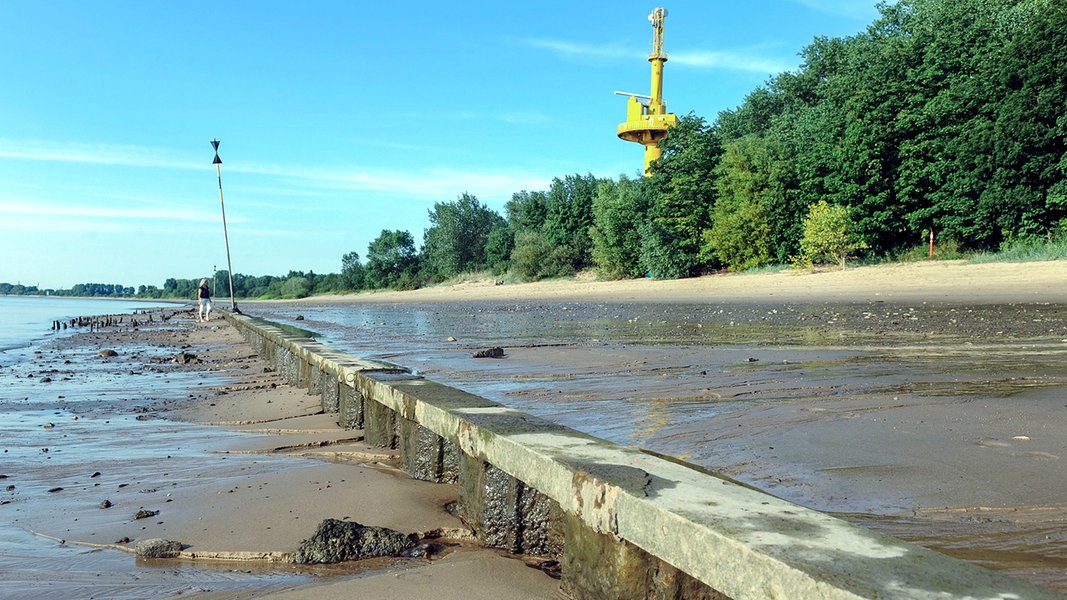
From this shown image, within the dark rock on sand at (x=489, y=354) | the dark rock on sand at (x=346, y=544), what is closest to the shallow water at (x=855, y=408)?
the dark rock on sand at (x=489, y=354)

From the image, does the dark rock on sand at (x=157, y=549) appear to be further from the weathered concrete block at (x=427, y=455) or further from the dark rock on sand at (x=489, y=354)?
the dark rock on sand at (x=489, y=354)

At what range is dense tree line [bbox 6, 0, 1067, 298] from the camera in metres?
27.3

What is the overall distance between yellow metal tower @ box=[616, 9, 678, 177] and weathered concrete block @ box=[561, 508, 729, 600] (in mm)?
48459

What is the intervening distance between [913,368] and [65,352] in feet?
53.8

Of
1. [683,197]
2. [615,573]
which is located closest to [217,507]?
[615,573]

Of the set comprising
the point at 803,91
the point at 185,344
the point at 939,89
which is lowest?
the point at 185,344

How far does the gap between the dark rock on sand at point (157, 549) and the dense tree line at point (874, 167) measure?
1216 inches

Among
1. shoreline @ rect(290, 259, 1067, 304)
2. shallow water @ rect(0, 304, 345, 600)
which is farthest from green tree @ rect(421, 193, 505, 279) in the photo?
shallow water @ rect(0, 304, 345, 600)

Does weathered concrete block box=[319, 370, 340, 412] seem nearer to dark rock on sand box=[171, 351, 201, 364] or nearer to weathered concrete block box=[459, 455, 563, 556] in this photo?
weathered concrete block box=[459, 455, 563, 556]

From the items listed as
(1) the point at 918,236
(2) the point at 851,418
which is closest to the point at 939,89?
(1) the point at 918,236

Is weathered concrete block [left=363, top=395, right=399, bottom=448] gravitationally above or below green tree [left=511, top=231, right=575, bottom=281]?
below

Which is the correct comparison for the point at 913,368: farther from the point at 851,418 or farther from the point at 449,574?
the point at 449,574

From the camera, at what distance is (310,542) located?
286 cm

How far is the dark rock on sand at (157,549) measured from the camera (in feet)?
9.48
